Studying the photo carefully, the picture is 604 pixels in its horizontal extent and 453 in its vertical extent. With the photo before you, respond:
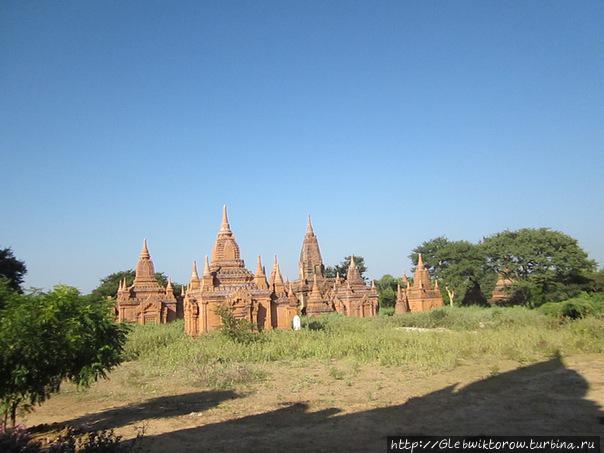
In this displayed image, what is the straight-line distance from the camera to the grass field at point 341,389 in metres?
8.36

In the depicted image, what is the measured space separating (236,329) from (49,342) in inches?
487

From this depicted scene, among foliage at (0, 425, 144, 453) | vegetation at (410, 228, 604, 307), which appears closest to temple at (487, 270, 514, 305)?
vegetation at (410, 228, 604, 307)

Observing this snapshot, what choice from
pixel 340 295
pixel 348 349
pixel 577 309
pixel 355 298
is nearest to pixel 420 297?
pixel 355 298

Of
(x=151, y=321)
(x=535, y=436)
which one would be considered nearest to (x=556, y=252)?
(x=151, y=321)

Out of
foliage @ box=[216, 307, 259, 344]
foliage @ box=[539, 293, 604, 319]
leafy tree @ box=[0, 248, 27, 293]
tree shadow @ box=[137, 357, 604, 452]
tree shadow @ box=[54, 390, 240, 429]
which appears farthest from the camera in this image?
leafy tree @ box=[0, 248, 27, 293]

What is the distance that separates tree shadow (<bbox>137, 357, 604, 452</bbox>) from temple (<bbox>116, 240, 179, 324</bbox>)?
25.9 m

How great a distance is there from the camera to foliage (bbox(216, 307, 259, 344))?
19.0 metres

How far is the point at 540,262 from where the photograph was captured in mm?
38625

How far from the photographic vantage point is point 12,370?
7.22 metres

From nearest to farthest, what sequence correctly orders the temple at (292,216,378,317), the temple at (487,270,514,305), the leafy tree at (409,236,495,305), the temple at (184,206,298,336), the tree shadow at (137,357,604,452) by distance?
the tree shadow at (137,357,604,452)
the temple at (184,206,298,336)
the temple at (292,216,378,317)
the temple at (487,270,514,305)
the leafy tree at (409,236,495,305)

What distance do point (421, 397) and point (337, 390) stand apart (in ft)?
6.41

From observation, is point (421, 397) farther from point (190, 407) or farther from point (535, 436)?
point (190, 407)

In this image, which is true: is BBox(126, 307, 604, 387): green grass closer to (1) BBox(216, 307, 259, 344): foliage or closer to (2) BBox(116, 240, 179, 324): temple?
(1) BBox(216, 307, 259, 344): foliage

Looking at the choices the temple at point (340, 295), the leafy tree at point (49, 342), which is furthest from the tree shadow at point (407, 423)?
the temple at point (340, 295)
